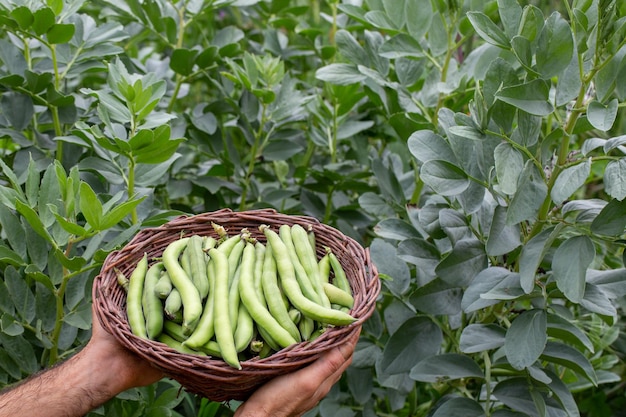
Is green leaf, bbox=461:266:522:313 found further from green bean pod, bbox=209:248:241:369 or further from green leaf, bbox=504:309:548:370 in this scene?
green bean pod, bbox=209:248:241:369

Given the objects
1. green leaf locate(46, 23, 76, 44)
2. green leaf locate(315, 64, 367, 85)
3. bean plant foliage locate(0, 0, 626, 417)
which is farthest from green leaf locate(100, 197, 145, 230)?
green leaf locate(315, 64, 367, 85)

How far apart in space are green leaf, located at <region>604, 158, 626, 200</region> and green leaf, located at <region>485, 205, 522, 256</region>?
234mm

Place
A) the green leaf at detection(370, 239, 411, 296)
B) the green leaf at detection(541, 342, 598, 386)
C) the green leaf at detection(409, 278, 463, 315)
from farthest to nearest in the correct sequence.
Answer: the green leaf at detection(370, 239, 411, 296) < the green leaf at detection(409, 278, 463, 315) < the green leaf at detection(541, 342, 598, 386)

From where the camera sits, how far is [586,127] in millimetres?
1414

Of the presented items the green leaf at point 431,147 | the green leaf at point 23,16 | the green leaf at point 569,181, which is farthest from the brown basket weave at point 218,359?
the green leaf at point 23,16

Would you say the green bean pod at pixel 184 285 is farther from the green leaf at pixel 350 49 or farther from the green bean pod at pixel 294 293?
the green leaf at pixel 350 49

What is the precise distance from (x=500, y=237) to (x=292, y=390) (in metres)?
0.53

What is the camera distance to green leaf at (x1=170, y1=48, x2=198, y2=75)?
6.36 feet

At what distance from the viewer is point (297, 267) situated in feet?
4.58

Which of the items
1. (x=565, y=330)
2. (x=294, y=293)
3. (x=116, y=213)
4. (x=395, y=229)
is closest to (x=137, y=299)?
(x=116, y=213)

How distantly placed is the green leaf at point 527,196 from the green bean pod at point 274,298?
0.44m

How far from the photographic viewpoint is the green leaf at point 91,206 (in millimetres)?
1305

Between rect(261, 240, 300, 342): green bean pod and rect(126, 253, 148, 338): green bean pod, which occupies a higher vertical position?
rect(126, 253, 148, 338): green bean pod

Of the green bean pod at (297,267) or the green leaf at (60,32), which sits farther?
the green leaf at (60,32)
